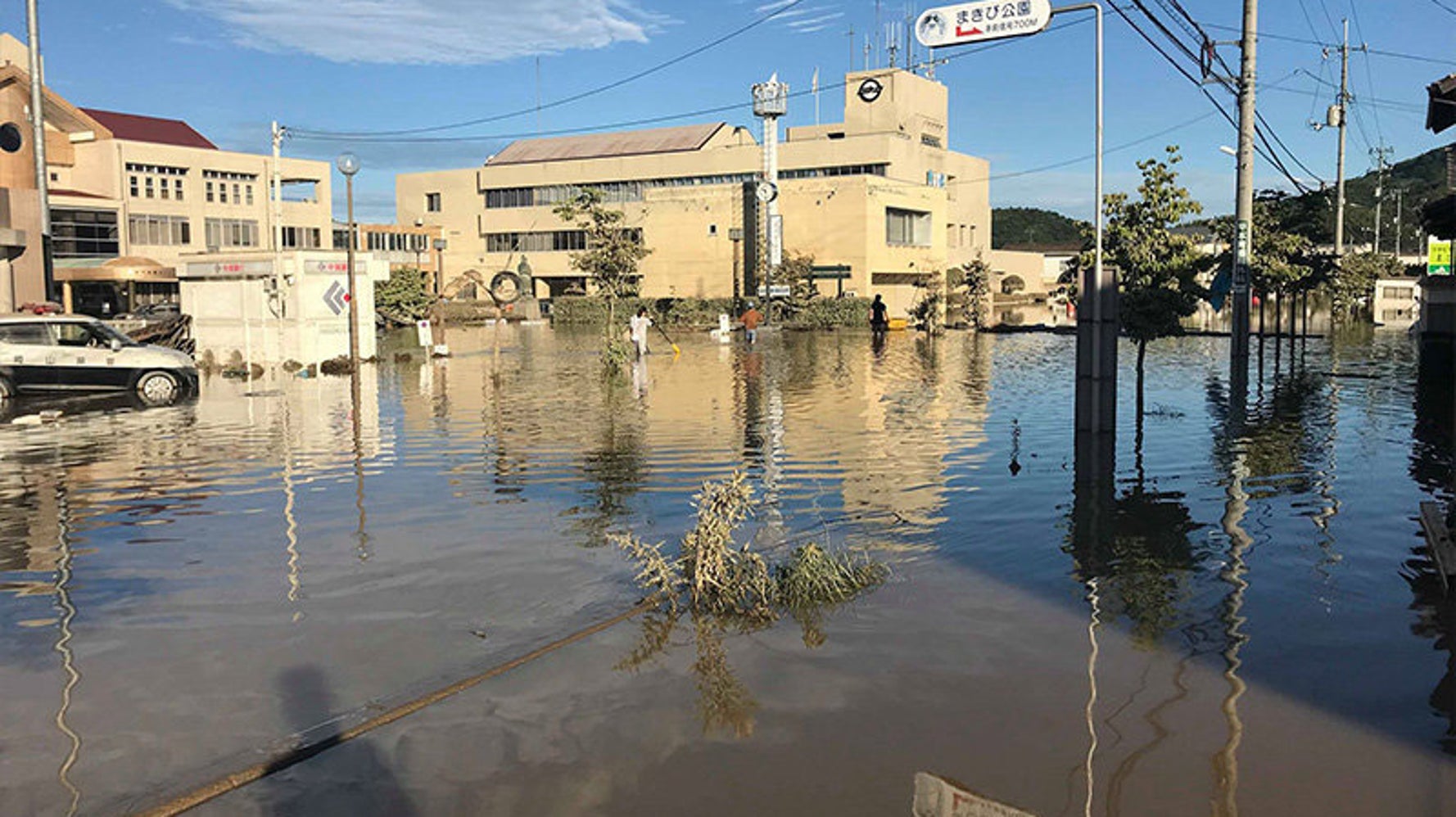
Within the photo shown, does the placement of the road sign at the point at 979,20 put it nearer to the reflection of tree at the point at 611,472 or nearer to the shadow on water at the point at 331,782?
the reflection of tree at the point at 611,472

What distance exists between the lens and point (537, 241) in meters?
100

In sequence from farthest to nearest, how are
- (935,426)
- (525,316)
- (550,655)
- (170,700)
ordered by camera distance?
(525,316) → (935,426) → (550,655) → (170,700)

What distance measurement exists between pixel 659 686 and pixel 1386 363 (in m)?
31.1

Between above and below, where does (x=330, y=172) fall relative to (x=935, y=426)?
above

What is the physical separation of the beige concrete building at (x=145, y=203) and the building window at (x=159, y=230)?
5cm

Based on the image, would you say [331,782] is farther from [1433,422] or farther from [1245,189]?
[1245,189]

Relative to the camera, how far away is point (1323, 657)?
710 centimetres

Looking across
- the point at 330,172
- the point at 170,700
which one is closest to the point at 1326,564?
the point at 170,700

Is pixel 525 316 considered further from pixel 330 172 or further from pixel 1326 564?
pixel 1326 564

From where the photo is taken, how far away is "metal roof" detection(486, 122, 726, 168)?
98.2 m

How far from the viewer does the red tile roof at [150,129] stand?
8019 centimetres

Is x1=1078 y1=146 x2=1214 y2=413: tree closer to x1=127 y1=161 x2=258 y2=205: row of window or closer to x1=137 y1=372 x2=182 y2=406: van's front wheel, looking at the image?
x1=137 y1=372 x2=182 y2=406: van's front wheel

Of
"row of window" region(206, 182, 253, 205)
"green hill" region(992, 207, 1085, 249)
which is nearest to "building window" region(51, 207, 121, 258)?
"row of window" region(206, 182, 253, 205)

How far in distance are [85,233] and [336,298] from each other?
4327cm
